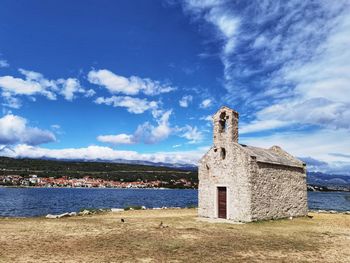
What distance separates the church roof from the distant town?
116m

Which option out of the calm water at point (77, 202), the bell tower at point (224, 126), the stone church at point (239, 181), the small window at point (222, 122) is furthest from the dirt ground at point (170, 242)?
the calm water at point (77, 202)

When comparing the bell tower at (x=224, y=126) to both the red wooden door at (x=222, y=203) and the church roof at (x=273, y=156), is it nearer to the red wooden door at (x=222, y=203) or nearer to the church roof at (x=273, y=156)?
the church roof at (x=273, y=156)

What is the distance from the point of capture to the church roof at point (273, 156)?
27.8m

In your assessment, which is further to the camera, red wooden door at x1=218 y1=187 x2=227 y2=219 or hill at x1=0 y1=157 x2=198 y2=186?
hill at x1=0 y1=157 x2=198 y2=186

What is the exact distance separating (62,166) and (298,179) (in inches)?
6392

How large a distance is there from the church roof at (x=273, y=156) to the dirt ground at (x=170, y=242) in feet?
17.6

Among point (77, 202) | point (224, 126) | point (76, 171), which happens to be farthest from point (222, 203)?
point (76, 171)

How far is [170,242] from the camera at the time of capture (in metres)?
17.6

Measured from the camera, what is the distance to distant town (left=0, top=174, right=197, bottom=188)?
144 meters

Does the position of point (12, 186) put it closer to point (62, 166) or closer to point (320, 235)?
point (62, 166)

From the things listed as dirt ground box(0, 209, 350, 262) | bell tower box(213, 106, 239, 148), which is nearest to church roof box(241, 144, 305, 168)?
bell tower box(213, 106, 239, 148)

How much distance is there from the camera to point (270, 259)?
1454 centimetres

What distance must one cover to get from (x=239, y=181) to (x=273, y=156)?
5.59 metres

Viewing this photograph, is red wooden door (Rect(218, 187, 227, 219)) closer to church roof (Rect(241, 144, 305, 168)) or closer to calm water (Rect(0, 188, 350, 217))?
church roof (Rect(241, 144, 305, 168))
